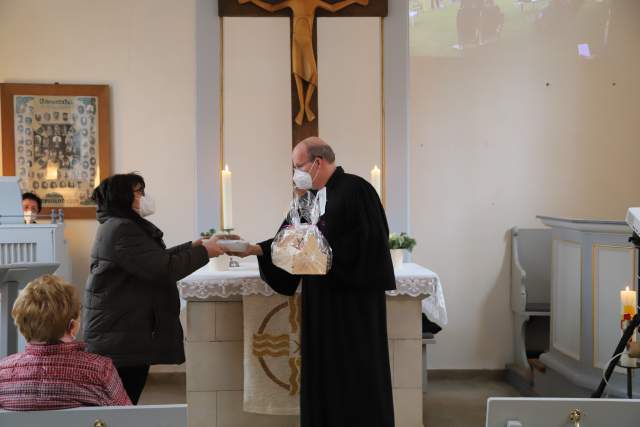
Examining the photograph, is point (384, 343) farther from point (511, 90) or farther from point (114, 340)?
point (511, 90)

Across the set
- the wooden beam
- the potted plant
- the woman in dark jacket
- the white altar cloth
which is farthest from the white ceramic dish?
the wooden beam

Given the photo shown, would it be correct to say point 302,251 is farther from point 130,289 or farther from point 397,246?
point 397,246

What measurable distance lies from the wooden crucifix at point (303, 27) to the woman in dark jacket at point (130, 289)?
6.52 feet

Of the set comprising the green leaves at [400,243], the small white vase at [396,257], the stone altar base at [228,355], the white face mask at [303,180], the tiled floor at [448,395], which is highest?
the white face mask at [303,180]

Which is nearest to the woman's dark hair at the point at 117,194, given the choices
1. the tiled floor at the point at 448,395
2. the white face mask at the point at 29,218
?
the white face mask at the point at 29,218

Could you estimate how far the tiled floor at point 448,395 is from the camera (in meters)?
4.54

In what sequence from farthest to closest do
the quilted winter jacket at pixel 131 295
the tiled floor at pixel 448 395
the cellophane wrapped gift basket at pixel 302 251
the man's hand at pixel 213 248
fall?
the tiled floor at pixel 448 395, the man's hand at pixel 213 248, the quilted winter jacket at pixel 131 295, the cellophane wrapped gift basket at pixel 302 251

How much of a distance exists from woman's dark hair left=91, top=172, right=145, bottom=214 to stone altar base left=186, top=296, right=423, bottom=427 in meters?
0.80

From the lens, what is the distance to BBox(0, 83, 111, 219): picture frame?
5105mm

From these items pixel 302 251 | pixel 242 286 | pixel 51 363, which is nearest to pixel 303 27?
pixel 242 286

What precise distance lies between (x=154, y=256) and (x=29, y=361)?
100cm

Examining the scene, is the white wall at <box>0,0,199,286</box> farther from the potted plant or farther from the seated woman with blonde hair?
the seated woman with blonde hair

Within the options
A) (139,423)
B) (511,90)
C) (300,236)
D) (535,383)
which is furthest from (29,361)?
(511,90)

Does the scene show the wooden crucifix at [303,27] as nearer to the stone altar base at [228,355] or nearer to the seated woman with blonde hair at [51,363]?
the stone altar base at [228,355]
